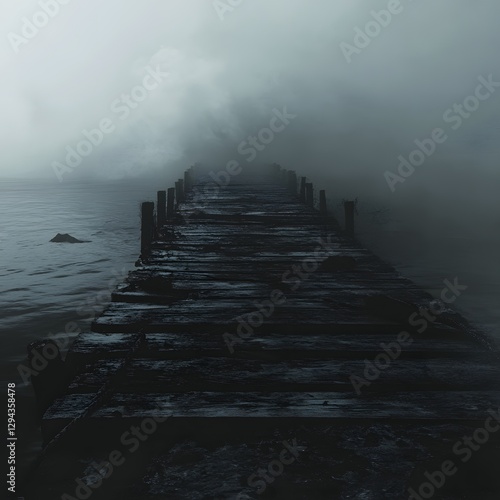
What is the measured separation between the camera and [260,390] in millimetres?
4117

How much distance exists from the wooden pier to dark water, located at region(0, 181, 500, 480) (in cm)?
238

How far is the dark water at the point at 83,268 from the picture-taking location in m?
11.2

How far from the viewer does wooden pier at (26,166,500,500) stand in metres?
3.12

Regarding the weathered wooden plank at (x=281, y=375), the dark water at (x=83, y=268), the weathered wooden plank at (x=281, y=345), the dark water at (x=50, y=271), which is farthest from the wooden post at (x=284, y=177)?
the weathered wooden plank at (x=281, y=375)

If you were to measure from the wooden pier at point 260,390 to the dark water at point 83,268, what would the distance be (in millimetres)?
2385

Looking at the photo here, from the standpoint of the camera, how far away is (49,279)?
16.8m

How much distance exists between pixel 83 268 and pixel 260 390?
50.6ft

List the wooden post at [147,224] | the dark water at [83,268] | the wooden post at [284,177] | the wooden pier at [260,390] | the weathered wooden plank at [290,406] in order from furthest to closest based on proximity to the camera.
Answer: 1. the wooden post at [284,177]
2. the wooden post at [147,224]
3. the dark water at [83,268]
4. the weathered wooden plank at [290,406]
5. the wooden pier at [260,390]

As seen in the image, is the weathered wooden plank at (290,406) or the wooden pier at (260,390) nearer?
the wooden pier at (260,390)

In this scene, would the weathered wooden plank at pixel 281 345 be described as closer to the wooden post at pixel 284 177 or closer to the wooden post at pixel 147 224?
the wooden post at pixel 147 224

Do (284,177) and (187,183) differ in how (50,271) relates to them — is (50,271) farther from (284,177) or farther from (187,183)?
(284,177)

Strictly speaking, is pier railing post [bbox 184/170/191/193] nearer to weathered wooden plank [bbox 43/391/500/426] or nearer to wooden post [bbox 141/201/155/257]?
wooden post [bbox 141/201/155/257]

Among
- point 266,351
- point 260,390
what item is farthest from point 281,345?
point 260,390

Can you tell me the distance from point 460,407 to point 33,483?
8.27 ft
